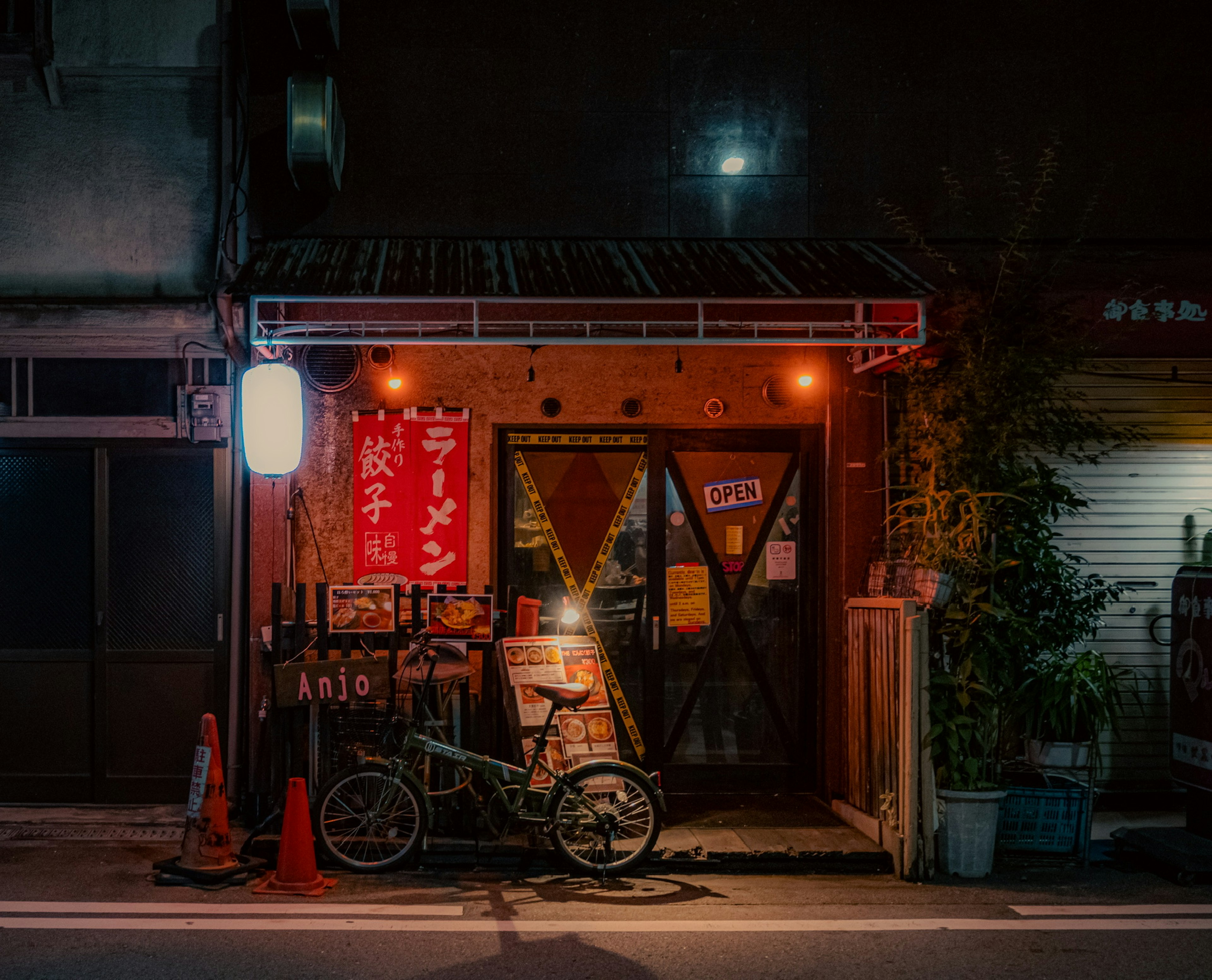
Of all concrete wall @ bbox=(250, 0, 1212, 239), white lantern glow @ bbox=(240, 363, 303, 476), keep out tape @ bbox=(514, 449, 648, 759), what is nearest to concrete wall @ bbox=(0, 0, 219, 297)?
→ concrete wall @ bbox=(250, 0, 1212, 239)

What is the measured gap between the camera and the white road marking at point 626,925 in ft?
21.2

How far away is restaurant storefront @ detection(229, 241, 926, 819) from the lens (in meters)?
9.16

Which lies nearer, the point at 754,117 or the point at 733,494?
the point at 754,117

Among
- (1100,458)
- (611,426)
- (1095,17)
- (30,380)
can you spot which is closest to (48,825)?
(30,380)

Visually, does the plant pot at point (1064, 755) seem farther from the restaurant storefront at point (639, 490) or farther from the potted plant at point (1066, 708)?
the restaurant storefront at point (639, 490)

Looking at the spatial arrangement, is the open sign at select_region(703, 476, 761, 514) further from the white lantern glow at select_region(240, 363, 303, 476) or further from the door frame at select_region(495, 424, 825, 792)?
the white lantern glow at select_region(240, 363, 303, 476)

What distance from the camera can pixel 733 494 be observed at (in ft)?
32.8

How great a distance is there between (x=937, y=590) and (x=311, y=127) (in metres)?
6.65

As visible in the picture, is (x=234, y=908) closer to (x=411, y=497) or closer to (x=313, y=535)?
(x=313, y=535)

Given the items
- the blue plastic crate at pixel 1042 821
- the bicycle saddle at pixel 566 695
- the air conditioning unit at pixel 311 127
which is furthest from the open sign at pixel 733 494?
the air conditioning unit at pixel 311 127

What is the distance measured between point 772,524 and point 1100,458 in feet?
10.6

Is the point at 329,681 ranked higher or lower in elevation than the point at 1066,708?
higher

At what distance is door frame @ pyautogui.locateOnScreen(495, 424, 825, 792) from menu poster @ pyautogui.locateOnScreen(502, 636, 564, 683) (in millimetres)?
1122

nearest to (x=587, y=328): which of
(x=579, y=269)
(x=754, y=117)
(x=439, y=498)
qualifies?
(x=579, y=269)
